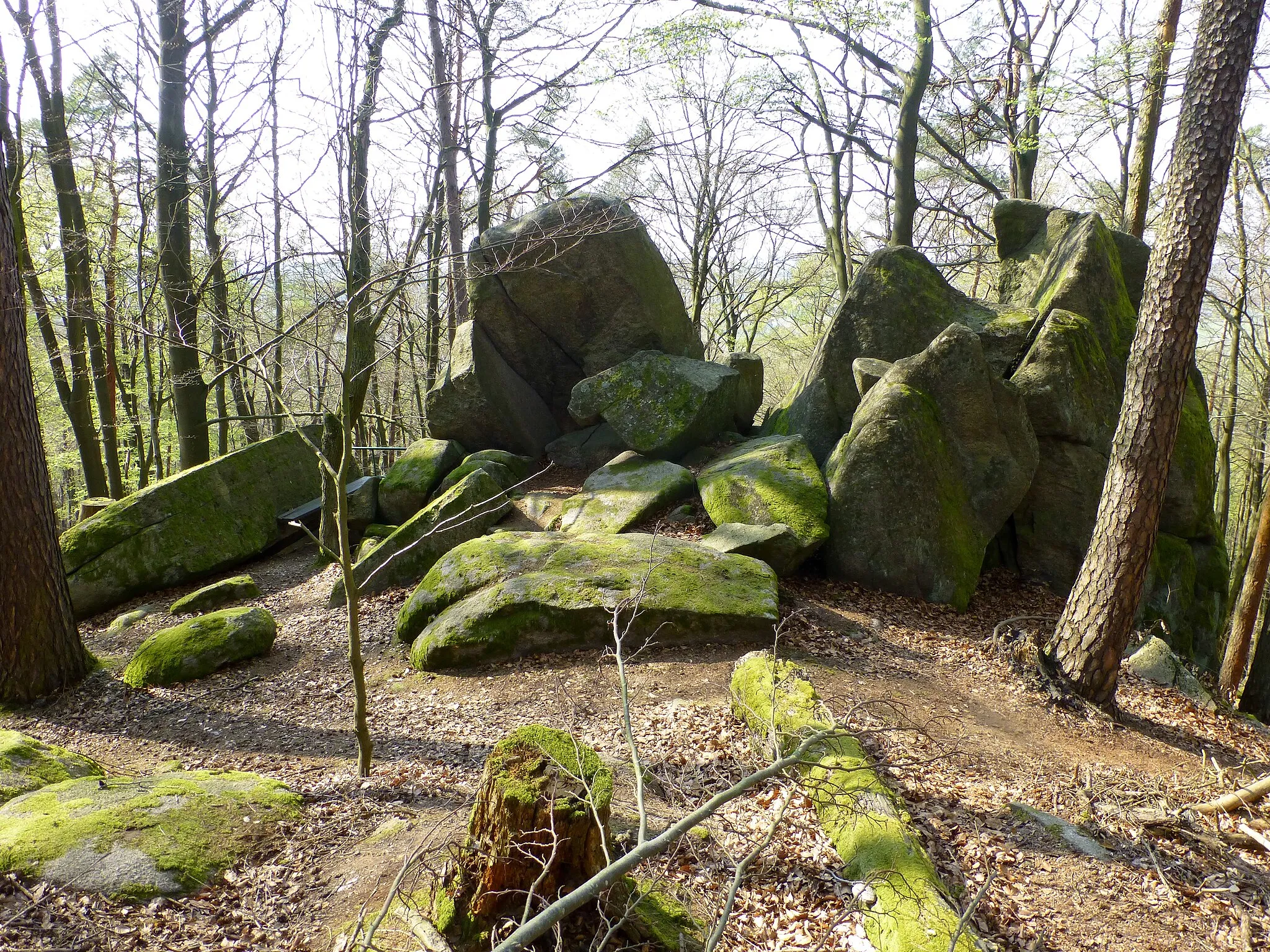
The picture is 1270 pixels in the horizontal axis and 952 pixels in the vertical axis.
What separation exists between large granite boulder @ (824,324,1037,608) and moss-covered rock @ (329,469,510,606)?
444 centimetres

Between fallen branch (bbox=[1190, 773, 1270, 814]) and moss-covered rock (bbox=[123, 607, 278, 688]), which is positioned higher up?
moss-covered rock (bbox=[123, 607, 278, 688])

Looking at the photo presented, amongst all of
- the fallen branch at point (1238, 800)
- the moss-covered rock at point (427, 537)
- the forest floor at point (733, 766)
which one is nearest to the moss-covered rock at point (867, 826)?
the forest floor at point (733, 766)

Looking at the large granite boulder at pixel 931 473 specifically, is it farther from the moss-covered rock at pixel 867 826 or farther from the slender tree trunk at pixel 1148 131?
the slender tree trunk at pixel 1148 131

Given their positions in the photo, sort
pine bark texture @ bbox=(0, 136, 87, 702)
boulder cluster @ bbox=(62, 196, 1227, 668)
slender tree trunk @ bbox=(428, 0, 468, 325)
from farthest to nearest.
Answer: slender tree trunk @ bbox=(428, 0, 468, 325)
boulder cluster @ bbox=(62, 196, 1227, 668)
pine bark texture @ bbox=(0, 136, 87, 702)

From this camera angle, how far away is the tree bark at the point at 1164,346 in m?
5.85

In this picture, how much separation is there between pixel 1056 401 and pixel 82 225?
15888 millimetres

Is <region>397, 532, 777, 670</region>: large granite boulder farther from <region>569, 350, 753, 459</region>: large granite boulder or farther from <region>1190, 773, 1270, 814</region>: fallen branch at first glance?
<region>569, 350, 753, 459</region>: large granite boulder

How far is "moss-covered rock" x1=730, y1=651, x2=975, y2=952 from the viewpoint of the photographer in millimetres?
3332

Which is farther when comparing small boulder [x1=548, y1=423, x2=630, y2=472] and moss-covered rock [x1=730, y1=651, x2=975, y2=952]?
small boulder [x1=548, y1=423, x2=630, y2=472]

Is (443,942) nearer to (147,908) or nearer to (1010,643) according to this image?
(147,908)

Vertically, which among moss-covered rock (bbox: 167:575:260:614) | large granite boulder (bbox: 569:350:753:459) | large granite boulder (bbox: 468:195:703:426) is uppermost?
large granite boulder (bbox: 468:195:703:426)

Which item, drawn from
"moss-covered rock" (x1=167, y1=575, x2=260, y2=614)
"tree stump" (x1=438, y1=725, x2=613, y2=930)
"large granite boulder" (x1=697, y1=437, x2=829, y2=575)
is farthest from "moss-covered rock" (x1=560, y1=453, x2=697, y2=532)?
"tree stump" (x1=438, y1=725, x2=613, y2=930)

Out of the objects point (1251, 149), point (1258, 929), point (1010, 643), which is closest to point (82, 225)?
point (1010, 643)

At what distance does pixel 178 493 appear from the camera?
412 inches
